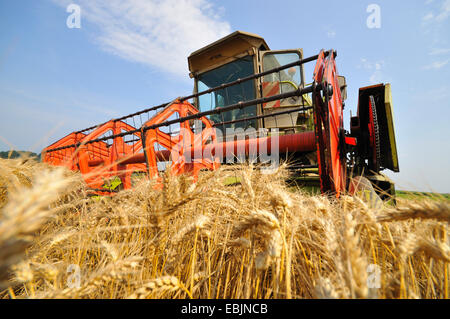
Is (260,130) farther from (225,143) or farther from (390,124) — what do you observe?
(390,124)

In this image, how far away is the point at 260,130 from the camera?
11.6ft

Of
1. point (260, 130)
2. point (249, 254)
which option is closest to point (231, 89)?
point (260, 130)

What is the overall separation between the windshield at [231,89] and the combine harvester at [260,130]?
0.08ft

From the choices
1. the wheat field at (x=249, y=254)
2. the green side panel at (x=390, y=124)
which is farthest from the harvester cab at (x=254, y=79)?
the wheat field at (x=249, y=254)

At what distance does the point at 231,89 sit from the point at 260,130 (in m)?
1.67

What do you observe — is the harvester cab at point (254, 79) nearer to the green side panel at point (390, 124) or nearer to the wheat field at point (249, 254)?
the green side panel at point (390, 124)

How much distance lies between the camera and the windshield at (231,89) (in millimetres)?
4387

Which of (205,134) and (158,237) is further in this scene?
(205,134)

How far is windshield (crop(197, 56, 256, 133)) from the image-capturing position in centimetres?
439

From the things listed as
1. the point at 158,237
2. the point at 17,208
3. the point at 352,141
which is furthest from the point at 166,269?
the point at 352,141

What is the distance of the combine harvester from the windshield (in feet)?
0.08

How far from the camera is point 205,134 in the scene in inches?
142

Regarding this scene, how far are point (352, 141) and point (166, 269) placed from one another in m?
2.49
